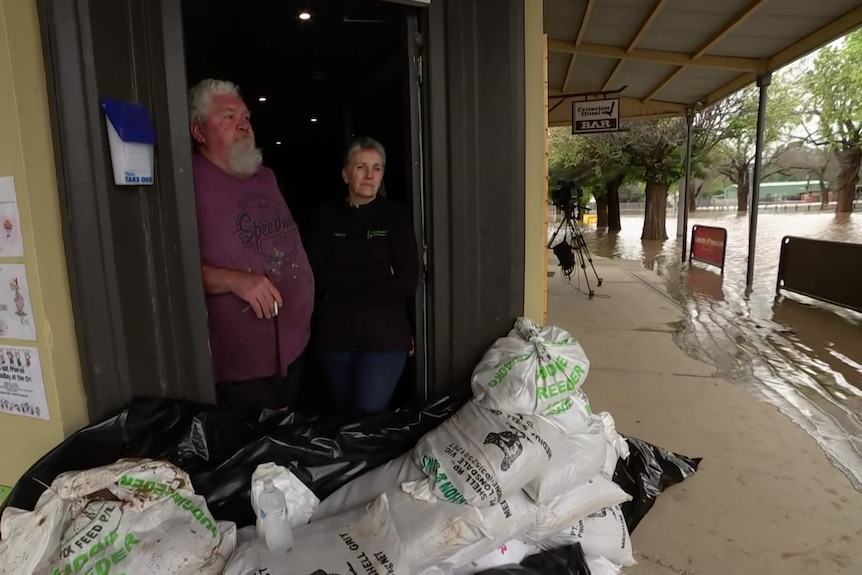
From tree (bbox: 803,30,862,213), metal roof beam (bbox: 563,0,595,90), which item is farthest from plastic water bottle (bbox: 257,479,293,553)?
tree (bbox: 803,30,862,213)

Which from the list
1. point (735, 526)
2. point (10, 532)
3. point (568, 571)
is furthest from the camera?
point (735, 526)

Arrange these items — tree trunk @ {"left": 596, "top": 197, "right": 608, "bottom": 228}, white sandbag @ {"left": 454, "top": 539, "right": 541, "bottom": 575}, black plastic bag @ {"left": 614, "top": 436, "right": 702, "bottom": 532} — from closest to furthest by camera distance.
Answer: white sandbag @ {"left": 454, "top": 539, "right": 541, "bottom": 575}, black plastic bag @ {"left": 614, "top": 436, "right": 702, "bottom": 532}, tree trunk @ {"left": 596, "top": 197, "right": 608, "bottom": 228}

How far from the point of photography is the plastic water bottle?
133 centimetres

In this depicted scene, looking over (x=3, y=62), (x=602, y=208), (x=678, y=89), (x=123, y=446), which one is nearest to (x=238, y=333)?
(x=123, y=446)

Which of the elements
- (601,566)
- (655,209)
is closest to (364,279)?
(601,566)

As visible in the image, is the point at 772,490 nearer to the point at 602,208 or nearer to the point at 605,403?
the point at 605,403

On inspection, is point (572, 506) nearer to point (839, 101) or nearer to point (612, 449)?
point (612, 449)

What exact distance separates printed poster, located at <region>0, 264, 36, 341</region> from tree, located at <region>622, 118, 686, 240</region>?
14969mm

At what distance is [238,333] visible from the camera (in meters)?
1.79

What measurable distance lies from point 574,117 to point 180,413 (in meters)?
6.72

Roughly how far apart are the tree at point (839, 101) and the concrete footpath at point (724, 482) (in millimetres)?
18482

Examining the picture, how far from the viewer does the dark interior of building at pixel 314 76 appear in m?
2.58

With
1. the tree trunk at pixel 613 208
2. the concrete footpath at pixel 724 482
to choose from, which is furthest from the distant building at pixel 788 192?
the concrete footpath at pixel 724 482

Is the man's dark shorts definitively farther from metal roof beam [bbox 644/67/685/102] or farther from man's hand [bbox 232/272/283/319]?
metal roof beam [bbox 644/67/685/102]
